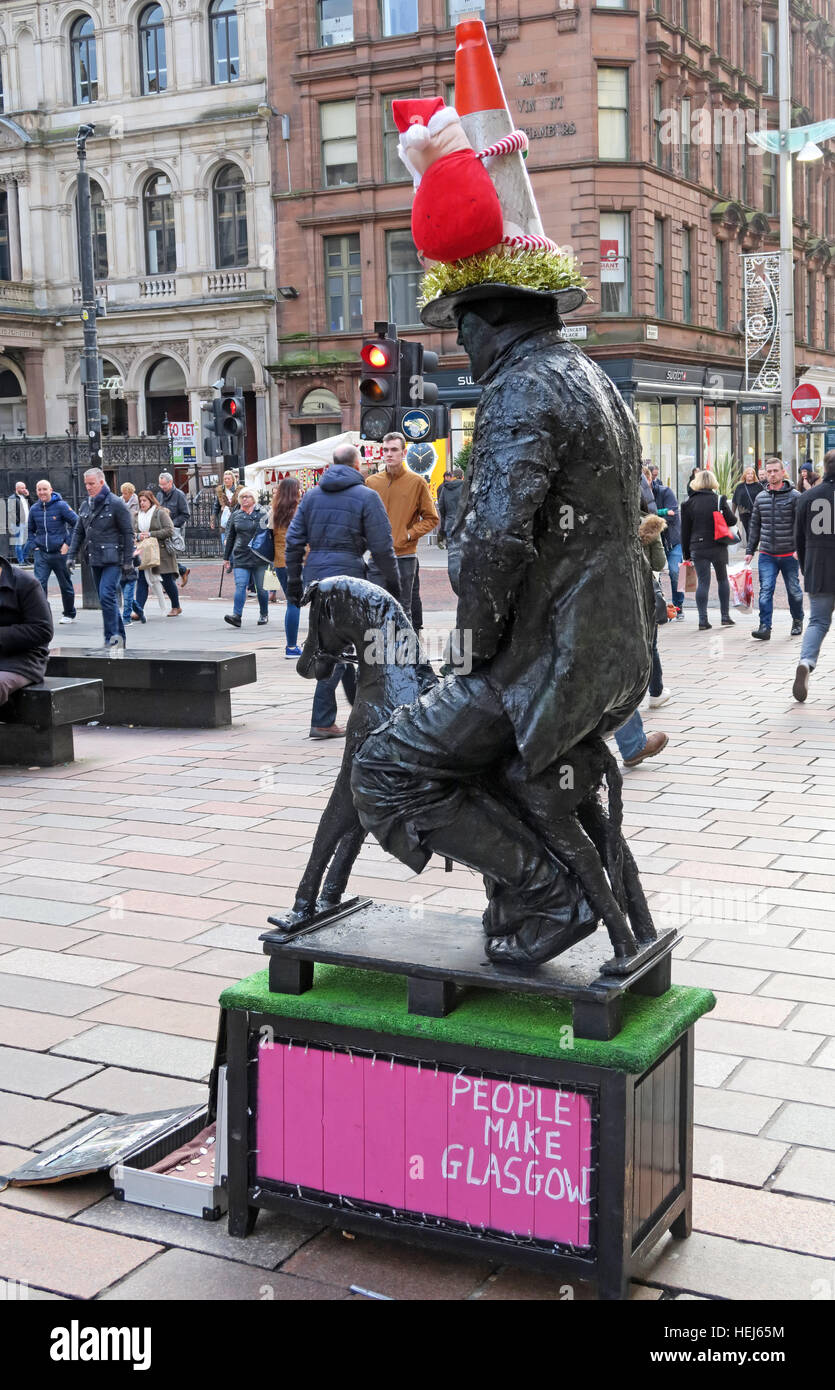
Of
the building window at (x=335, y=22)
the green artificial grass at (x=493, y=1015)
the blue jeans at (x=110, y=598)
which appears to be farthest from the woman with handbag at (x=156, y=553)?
the building window at (x=335, y=22)

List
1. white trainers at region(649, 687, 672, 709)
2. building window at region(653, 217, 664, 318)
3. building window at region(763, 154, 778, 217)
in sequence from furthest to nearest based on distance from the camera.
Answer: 1. building window at region(763, 154, 778, 217)
2. building window at region(653, 217, 664, 318)
3. white trainers at region(649, 687, 672, 709)

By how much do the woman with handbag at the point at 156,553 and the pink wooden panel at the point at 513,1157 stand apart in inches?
614

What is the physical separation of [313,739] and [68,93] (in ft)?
120

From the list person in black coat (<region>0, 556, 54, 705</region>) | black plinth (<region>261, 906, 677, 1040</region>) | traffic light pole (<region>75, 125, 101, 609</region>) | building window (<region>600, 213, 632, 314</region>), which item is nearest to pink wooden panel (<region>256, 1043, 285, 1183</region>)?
black plinth (<region>261, 906, 677, 1040</region>)

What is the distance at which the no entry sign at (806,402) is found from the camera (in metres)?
22.9

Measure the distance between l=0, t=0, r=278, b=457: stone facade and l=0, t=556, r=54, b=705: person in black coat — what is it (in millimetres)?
30290

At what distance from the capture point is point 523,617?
3.19 meters

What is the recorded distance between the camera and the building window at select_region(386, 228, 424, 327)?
36.6 metres

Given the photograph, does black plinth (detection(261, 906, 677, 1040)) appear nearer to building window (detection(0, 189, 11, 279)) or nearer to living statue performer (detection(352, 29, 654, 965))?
living statue performer (detection(352, 29, 654, 965))

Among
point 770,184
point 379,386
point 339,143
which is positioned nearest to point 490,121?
point 379,386

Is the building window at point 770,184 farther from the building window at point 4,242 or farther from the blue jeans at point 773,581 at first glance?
the blue jeans at point 773,581

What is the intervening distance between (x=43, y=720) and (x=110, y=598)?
5.53 m

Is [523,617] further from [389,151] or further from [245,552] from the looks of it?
[389,151]

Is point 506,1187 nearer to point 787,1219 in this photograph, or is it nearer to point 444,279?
point 787,1219
